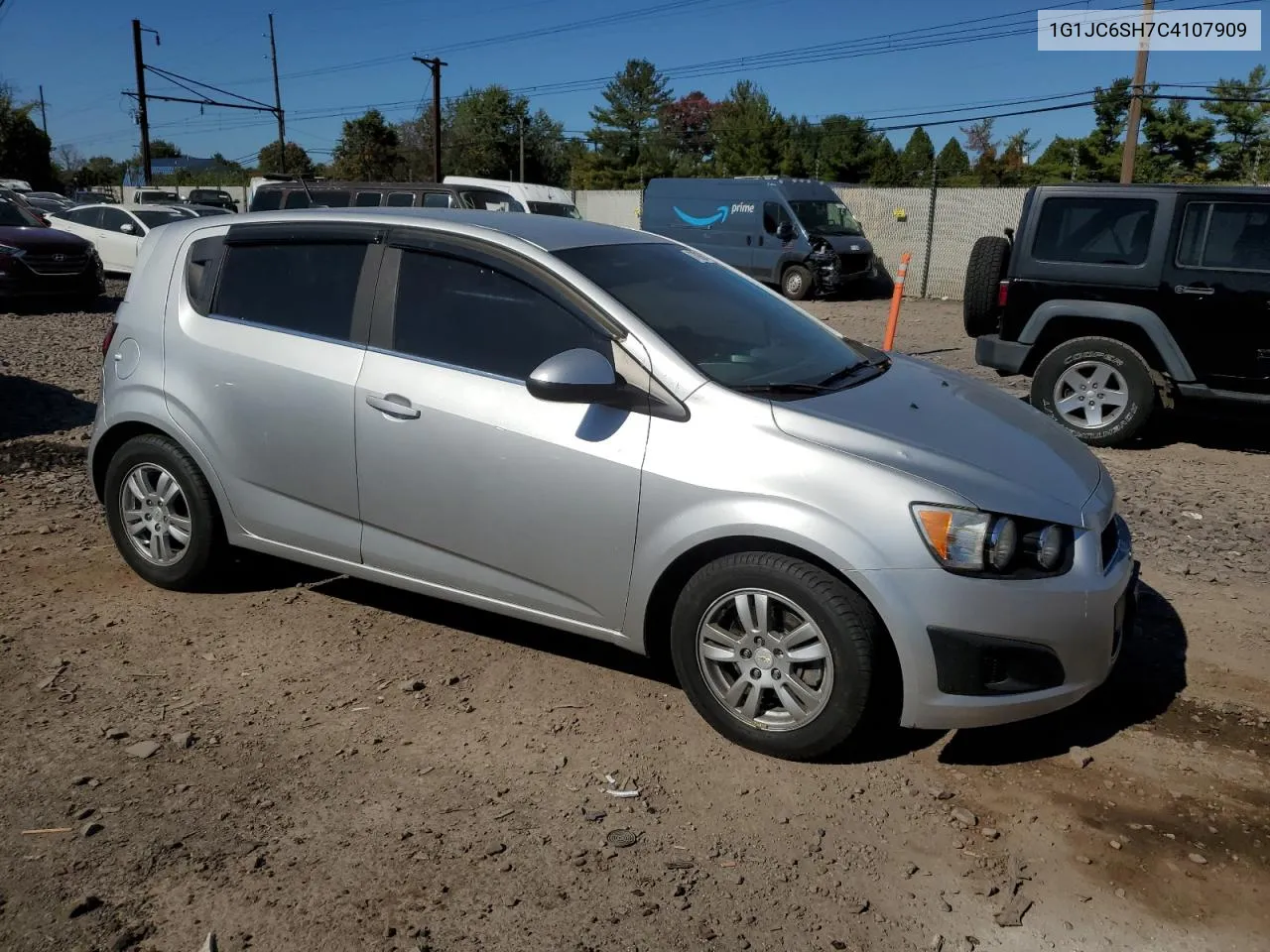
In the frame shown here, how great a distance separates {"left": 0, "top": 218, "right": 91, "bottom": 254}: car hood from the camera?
558 inches

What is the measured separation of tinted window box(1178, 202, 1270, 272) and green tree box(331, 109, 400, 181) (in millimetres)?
49548

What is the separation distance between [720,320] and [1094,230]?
5.20m

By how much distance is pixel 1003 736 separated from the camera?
361cm

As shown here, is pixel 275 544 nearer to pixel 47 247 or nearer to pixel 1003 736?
pixel 1003 736

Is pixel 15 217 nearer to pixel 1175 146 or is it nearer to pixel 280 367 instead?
pixel 280 367

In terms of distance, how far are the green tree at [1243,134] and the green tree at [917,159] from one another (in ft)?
59.5

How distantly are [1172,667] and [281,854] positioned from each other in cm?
341

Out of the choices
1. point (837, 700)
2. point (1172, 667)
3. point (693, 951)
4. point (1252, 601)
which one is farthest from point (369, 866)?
point (1252, 601)

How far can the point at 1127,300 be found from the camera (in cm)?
778

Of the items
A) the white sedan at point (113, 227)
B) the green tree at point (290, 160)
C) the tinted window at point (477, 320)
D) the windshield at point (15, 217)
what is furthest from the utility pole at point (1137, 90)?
the green tree at point (290, 160)

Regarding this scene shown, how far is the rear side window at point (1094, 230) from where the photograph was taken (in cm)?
778

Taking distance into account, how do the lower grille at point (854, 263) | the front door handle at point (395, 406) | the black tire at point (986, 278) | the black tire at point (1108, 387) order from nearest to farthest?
the front door handle at point (395, 406) → the black tire at point (1108, 387) → the black tire at point (986, 278) → the lower grille at point (854, 263)

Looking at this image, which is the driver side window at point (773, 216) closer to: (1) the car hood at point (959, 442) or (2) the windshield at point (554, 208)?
(2) the windshield at point (554, 208)

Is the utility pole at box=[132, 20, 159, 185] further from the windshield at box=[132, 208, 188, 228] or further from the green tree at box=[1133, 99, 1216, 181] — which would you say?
the green tree at box=[1133, 99, 1216, 181]
